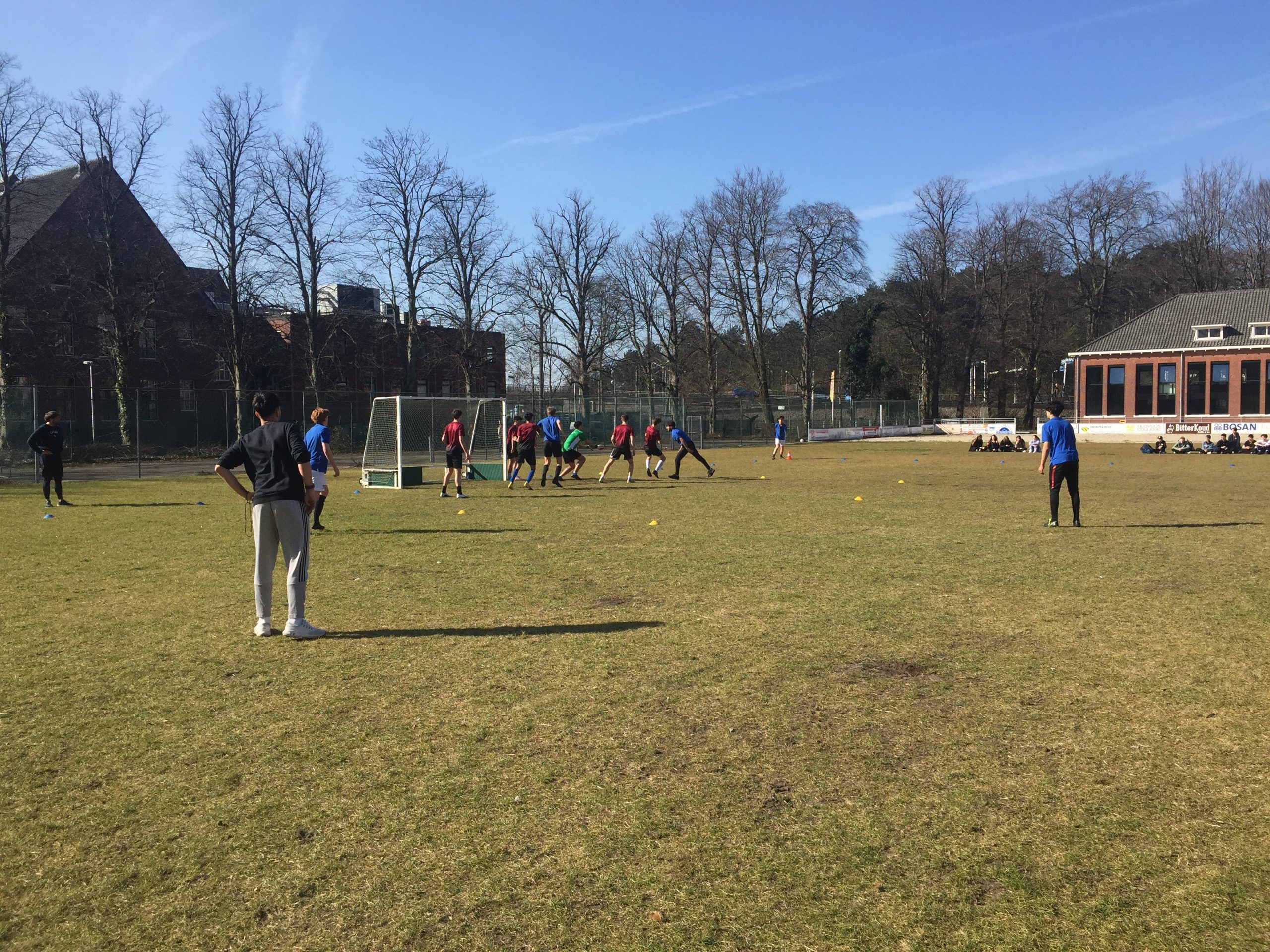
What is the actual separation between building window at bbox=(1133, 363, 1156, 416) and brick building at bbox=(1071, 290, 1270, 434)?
0.13 ft

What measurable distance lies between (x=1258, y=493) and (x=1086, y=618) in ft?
47.6

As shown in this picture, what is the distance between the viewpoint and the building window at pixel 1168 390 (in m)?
50.7

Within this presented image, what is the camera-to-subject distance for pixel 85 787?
14.6ft

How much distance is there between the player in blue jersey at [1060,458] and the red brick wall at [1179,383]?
42.6m

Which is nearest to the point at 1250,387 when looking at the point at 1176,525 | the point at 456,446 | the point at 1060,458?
the point at 1176,525

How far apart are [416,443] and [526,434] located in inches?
301

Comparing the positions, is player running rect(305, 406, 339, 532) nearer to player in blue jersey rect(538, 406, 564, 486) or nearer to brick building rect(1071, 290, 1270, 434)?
player in blue jersey rect(538, 406, 564, 486)

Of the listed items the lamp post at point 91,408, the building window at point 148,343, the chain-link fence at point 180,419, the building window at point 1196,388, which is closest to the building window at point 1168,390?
the building window at point 1196,388

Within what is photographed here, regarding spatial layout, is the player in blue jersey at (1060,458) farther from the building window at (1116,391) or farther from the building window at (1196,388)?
the building window at (1116,391)

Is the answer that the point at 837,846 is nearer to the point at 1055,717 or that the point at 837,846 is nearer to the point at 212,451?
the point at 1055,717

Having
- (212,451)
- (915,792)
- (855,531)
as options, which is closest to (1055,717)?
(915,792)

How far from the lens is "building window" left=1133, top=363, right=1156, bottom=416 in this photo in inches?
2029

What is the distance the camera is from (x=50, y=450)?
1788 cm

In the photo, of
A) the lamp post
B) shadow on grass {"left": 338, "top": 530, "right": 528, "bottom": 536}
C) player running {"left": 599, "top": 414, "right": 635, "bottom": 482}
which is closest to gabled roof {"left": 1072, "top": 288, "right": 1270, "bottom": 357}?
player running {"left": 599, "top": 414, "right": 635, "bottom": 482}
